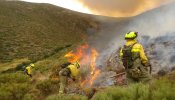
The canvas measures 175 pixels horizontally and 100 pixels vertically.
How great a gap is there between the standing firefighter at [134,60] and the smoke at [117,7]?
43.6 m

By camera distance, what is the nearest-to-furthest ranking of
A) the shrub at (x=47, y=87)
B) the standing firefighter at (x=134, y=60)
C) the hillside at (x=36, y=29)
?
the standing firefighter at (x=134, y=60), the shrub at (x=47, y=87), the hillside at (x=36, y=29)

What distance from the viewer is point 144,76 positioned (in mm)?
12289

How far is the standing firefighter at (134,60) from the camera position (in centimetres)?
1197

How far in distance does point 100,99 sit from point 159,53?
11.4 meters

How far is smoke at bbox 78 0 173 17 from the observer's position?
65.8 meters

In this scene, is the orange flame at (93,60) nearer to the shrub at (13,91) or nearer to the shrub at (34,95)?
the shrub at (13,91)

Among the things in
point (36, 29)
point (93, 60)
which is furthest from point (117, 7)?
point (93, 60)

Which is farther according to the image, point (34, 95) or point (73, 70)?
point (34, 95)

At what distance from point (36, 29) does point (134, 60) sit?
206ft

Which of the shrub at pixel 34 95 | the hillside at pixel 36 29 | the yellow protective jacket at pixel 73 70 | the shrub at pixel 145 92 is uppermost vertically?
Result: the hillside at pixel 36 29

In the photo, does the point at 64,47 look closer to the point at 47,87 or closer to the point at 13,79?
the point at 13,79

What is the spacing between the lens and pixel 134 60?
12.1m

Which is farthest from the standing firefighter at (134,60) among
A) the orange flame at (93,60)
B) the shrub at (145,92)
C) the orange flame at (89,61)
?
the orange flame at (93,60)

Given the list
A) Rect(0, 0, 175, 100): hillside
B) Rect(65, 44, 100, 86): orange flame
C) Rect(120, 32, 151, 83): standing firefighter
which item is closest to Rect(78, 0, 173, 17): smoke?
Rect(0, 0, 175, 100): hillside
